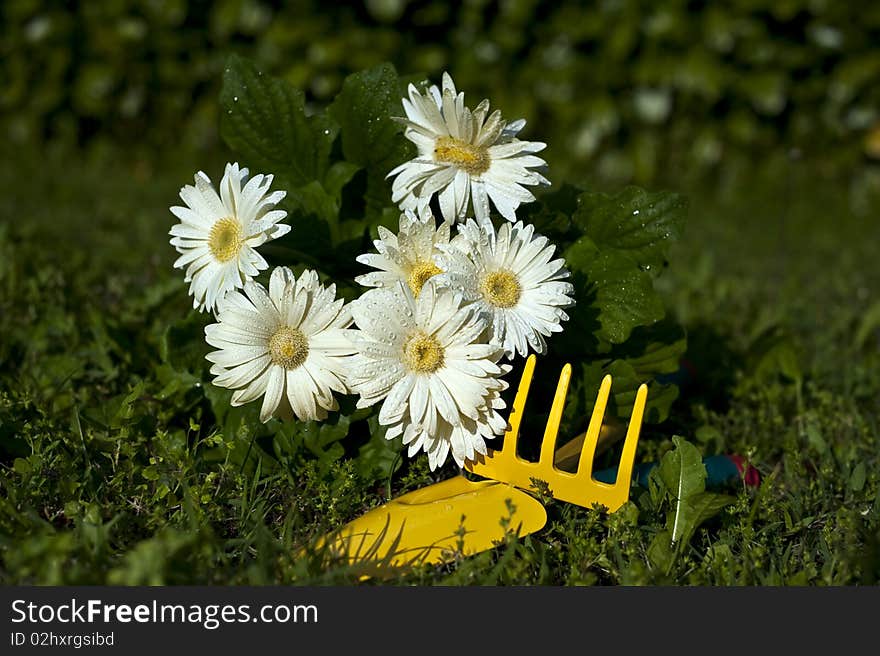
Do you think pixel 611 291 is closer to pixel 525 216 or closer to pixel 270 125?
pixel 525 216

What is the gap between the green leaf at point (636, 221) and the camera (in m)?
1.71

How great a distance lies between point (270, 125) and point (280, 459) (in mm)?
650

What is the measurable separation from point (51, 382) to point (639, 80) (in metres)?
3.25

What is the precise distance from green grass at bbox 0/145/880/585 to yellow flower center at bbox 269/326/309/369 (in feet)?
0.65

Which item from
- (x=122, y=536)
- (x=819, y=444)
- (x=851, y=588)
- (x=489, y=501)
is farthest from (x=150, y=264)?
(x=851, y=588)

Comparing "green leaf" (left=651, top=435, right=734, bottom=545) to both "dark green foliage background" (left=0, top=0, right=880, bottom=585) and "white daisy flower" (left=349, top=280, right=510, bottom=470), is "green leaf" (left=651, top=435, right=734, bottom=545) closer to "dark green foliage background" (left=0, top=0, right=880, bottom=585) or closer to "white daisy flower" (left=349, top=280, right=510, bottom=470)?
"dark green foliage background" (left=0, top=0, right=880, bottom=585)

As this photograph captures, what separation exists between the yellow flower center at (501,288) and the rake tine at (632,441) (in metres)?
0.26

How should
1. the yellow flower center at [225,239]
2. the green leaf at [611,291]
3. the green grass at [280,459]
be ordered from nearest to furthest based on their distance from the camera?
the green grass at [280,459], the yellow flower center at [225,239], the green leaf at [611,291]

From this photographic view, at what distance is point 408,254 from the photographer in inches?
60.6

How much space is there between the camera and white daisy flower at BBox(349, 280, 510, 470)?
1.44 metres

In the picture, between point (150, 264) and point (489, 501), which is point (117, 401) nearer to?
point (489, 501)

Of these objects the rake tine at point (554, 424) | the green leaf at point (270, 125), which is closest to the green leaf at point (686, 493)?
the rake tine at point (554, 424)

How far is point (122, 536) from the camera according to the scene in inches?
59.0

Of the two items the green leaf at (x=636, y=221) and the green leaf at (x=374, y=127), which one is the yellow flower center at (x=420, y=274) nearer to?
the green leaf at (x=374, y=127)
